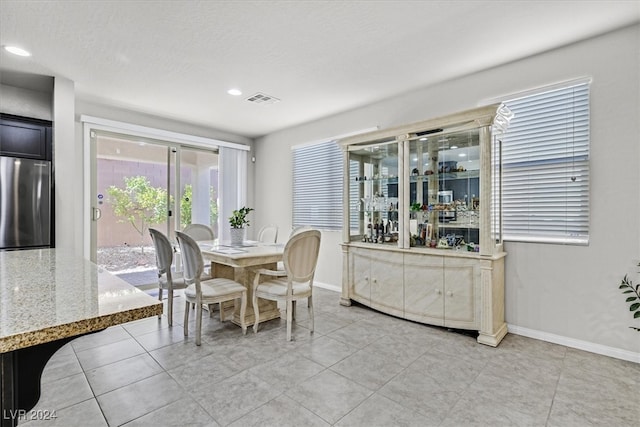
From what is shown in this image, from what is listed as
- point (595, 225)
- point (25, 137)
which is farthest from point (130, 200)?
point (595, 225)

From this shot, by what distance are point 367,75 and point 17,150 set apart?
3.73m

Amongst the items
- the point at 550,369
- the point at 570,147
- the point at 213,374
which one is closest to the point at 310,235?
the point at 213,374

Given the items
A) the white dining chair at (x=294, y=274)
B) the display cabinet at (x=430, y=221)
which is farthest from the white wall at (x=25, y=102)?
the display cabinet at (x=430, y=221)

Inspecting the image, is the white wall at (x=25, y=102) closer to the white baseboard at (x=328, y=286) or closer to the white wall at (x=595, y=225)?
the white baseboard at (x=328, y=286)

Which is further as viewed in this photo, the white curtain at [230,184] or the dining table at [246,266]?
the white curtain at [230,184]

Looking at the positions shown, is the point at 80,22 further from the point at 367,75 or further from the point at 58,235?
the point at 367,75

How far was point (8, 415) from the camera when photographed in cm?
83

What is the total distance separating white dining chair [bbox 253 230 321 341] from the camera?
112 inches

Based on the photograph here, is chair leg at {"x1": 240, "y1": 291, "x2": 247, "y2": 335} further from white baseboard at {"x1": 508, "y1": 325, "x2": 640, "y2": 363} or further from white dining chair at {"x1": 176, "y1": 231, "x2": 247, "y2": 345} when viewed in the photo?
white baseboard at {"x1": 508, "y1": 325, "x2": 640, "y2": 363}

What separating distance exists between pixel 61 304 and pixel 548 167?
11.6 ft

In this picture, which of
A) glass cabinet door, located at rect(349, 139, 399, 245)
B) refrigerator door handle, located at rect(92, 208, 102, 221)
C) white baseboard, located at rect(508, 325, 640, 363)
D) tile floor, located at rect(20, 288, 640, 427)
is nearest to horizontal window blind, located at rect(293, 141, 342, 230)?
glass cabinet door, located at rect(349, 139, 399, 245)

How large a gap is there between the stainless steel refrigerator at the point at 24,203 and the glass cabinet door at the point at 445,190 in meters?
3.83

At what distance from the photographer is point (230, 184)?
18.6 feet

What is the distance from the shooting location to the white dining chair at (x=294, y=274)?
283 cm
